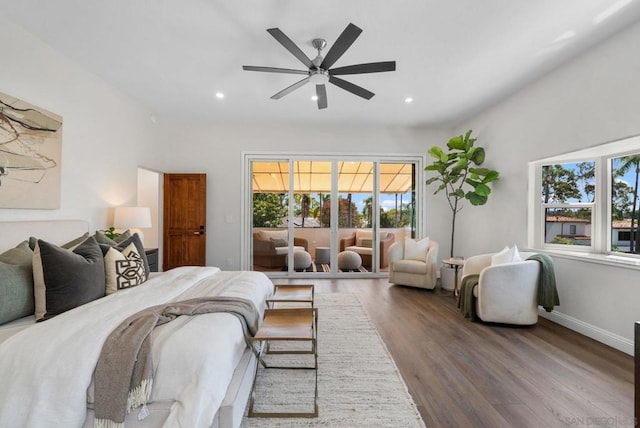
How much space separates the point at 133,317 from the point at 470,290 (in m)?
3.33

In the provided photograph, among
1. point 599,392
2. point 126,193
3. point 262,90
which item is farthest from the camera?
point 126,193

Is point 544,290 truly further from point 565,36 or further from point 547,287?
point 565,36

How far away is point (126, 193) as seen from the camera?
4195 mm

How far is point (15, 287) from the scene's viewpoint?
185 centimetres

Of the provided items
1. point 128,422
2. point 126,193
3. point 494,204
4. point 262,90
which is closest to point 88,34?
point 262,90

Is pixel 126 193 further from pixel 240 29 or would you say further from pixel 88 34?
pixel 240 29

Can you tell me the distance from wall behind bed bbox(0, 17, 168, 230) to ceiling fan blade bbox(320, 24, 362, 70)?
8.80 ft

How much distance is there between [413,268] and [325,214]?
74.0 inches

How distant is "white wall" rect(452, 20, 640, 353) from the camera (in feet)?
8.57

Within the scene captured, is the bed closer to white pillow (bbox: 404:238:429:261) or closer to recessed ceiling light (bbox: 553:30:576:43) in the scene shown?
recessed ceiling light (bbox: 553:30:576:43)

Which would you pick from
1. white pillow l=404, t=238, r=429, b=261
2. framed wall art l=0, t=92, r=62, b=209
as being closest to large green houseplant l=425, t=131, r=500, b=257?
white pillow l=404, t=238, r=429, b=261

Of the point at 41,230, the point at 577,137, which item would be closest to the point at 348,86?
the point at 577,137

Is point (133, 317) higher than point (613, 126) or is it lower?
lower

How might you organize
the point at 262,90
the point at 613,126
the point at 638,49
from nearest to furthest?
the point at 638,49
the point at 613,126
the point at 262,90
